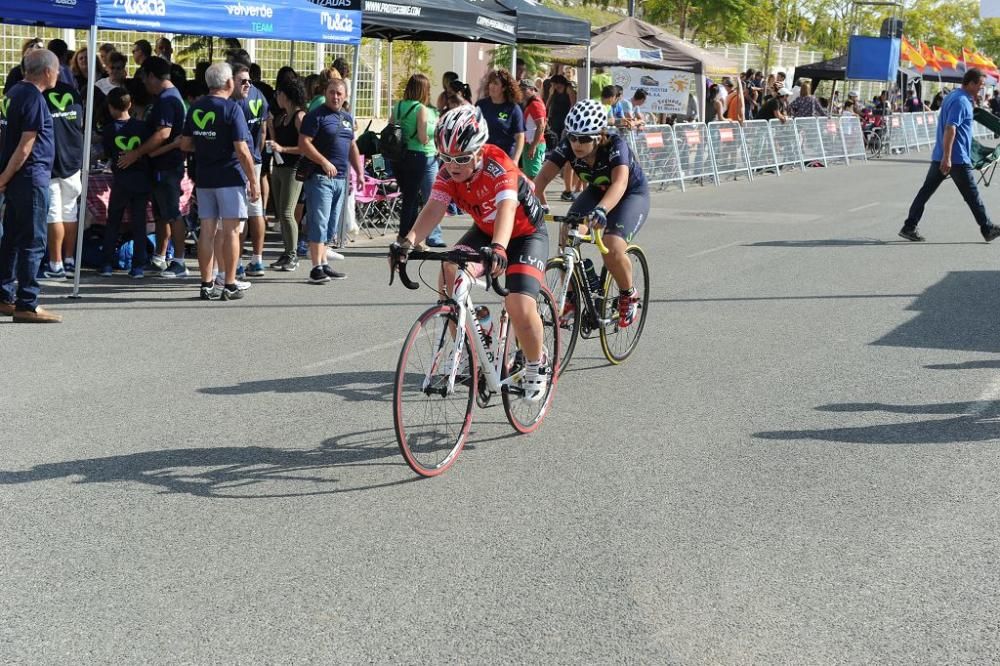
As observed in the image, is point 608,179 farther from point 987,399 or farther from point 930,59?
point 930,59

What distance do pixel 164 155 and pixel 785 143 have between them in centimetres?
1863

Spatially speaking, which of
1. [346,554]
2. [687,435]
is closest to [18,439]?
[346,554]

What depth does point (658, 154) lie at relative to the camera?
22.0 meters

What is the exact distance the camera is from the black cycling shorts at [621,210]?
26.5 feet

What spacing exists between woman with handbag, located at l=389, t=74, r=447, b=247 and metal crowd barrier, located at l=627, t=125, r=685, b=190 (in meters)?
8.38

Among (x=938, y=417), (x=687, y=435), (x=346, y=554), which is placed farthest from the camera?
(x=938, y=417)

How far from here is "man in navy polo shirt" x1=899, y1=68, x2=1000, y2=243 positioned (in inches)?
581

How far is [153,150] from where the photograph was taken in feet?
36.5

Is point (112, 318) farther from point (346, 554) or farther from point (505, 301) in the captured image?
point (346, 554)

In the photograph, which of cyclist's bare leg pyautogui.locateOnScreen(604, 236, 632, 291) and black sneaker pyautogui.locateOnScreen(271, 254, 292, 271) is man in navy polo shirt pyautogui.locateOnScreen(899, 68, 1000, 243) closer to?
black sneaker pyautogui.locateOnScreen(271, 254, 292, 271)

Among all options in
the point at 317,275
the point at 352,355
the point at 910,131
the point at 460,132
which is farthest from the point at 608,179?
the point at 910,131

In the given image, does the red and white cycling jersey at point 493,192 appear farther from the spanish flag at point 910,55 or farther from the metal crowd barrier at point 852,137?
the spanish flag at point 910,55

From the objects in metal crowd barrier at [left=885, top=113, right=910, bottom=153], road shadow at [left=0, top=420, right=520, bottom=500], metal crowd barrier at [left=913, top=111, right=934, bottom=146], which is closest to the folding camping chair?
road shadow at [left=0, top=420, right=520, bottom=500]

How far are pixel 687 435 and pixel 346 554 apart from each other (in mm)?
2513
